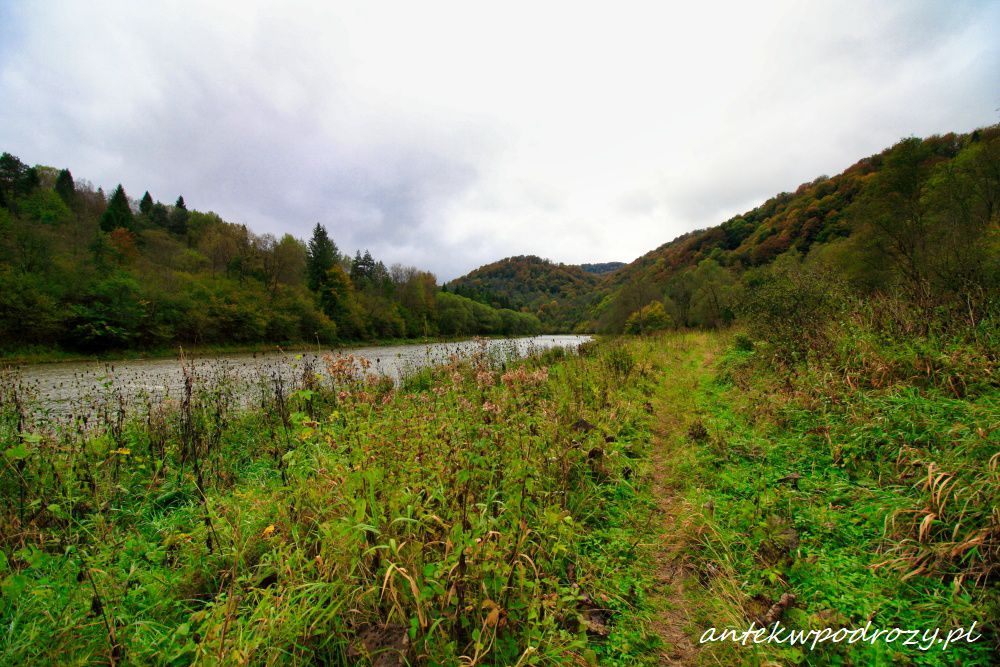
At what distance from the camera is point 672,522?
3246 mm

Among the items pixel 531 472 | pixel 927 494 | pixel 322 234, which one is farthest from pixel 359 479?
pixel 322 234

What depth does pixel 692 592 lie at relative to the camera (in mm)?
2424

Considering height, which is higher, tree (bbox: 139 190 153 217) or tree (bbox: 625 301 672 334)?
Answer: tree (bbox: 139 190 153 217)

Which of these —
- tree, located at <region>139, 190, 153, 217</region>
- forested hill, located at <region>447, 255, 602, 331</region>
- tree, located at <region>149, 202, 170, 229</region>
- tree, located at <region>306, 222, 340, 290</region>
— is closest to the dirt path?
tree, located at <region>306, 222, 340, 290</region>

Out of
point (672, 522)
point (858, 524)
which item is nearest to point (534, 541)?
point (672, 522)

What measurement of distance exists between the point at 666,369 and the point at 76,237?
183ft

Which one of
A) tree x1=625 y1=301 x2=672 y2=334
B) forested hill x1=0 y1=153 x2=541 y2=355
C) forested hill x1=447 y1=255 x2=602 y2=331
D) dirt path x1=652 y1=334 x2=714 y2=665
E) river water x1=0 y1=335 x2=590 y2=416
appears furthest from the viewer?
forested hill x1=447 y1=255 x2=602 y2=331

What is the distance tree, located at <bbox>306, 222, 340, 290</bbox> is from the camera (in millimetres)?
51406

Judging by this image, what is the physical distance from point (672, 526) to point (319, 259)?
58.2m

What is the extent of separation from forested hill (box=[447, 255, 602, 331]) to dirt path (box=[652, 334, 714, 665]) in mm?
100387

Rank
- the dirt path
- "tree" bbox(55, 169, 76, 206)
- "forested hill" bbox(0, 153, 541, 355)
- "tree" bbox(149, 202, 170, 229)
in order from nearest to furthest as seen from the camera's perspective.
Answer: the dirt path → "forested hill" bbox(0, 153, 541, 355) → "tree" bbox(55, 169, 76, 206) → "tree" bbox(149, 202, 170, 229)

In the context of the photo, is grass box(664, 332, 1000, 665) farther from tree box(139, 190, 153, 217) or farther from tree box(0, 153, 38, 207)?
tree box(139, 190, 153, 217)

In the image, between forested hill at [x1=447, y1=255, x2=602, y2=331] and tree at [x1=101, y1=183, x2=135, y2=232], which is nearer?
tree at [x1=101, y1=183, x2=135, y2=232]

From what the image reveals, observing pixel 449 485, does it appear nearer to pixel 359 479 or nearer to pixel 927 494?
pixel 359 479
